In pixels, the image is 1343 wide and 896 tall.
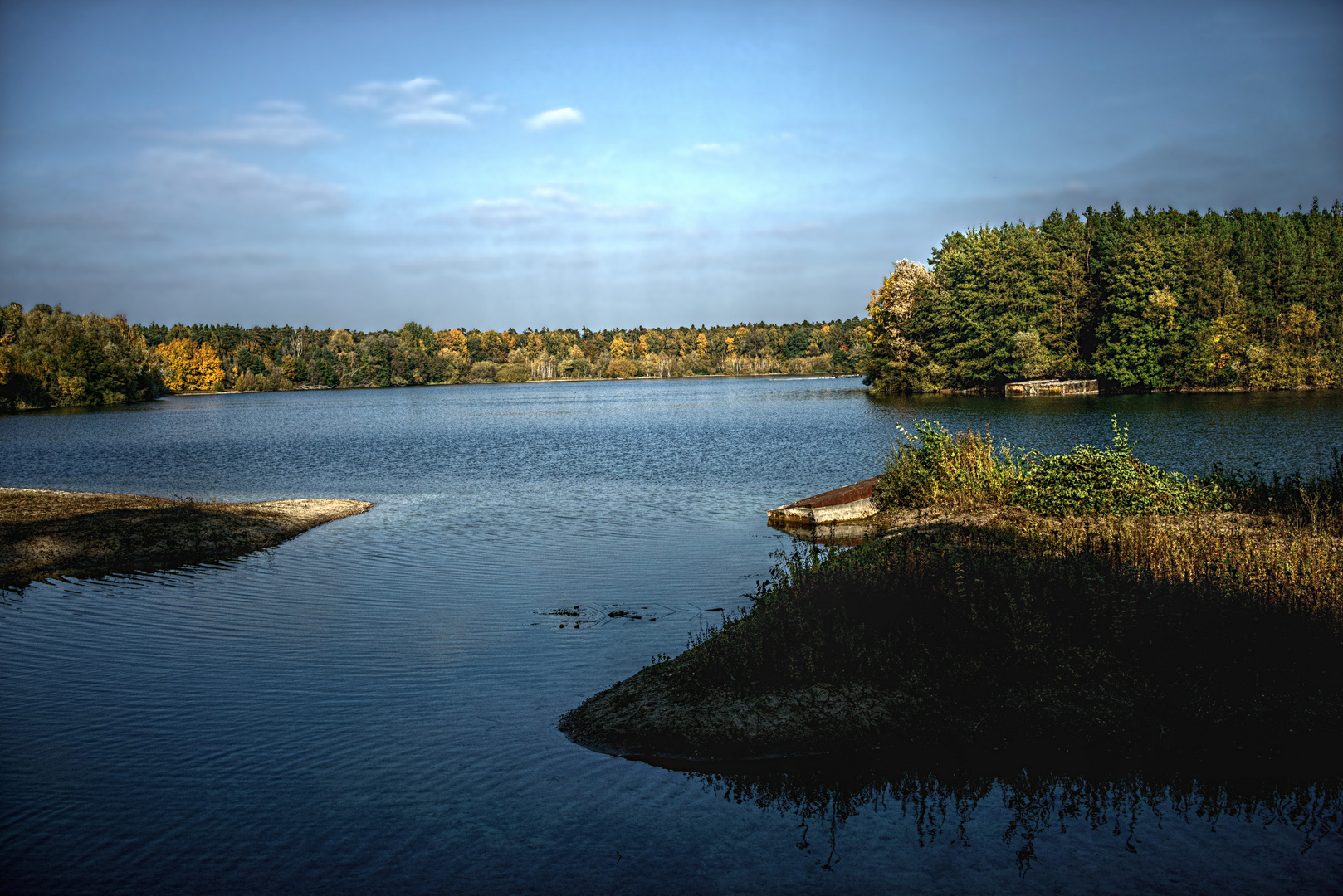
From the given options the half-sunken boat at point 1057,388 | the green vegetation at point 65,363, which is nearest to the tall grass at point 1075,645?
the half-sunken boat at point 1057,388

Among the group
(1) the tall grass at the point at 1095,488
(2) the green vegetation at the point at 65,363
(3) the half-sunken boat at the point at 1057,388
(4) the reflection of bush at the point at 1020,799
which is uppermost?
(2) the green vegetation at the point at 65,363

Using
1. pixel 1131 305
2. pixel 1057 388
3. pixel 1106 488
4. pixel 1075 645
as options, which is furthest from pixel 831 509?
pixel 1057 388

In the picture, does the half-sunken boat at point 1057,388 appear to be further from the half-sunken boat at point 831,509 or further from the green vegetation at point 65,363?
the green vegetation at point 65,363

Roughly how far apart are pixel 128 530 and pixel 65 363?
113m

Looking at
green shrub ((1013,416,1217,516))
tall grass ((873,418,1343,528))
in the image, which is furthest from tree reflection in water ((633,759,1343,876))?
green shrub ((1013,416,1217,516))

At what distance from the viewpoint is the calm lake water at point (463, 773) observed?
7.31 metres

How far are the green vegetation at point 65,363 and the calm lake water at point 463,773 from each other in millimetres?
109695

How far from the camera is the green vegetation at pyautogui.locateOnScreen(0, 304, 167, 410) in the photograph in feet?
356

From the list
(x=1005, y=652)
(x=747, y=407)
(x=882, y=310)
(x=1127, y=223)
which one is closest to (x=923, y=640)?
(x=1005, y=652)

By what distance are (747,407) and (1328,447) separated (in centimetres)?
5828

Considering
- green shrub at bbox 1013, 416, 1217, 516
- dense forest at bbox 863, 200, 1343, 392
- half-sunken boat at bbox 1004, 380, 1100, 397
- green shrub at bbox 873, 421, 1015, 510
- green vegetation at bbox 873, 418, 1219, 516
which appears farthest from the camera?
half-sunken boat at bbox 1004, 380, 1100, 397

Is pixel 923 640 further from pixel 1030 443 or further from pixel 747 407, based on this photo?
pixel 747 407

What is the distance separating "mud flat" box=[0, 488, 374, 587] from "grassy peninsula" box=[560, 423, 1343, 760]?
50.4 feet

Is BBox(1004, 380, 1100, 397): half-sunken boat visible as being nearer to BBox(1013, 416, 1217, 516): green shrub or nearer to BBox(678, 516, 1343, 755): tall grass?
BBox(1013, 416, 1217, 516): green shrub
